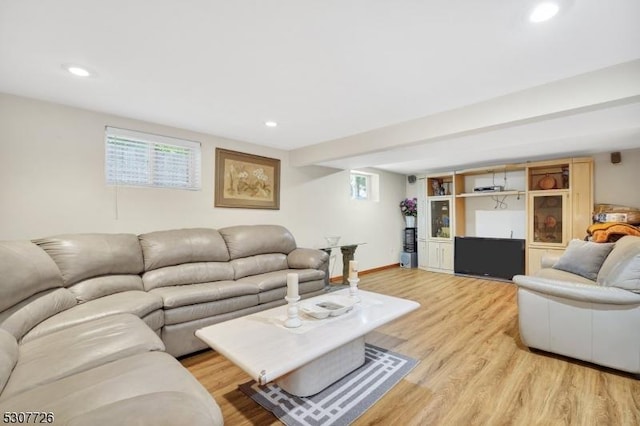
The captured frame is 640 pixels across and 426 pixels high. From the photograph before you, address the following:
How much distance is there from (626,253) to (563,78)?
4.65ft

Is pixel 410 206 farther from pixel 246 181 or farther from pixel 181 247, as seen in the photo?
pixel 181 247

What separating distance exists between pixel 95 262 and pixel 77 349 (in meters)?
1.14

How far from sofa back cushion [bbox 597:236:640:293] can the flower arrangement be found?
4089mm

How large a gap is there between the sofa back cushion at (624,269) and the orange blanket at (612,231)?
1.72 metres

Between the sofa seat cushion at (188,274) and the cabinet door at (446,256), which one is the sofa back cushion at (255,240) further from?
the cabinet door at (446,256)

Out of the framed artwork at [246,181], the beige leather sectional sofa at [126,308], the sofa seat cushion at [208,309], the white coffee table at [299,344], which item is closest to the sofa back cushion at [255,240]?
the beige leather sectional sofa at [126,308]

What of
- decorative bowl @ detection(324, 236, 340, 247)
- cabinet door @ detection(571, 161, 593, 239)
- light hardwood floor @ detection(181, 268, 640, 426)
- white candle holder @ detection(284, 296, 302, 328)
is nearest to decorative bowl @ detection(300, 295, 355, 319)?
white candle holder @ detection(284, 296, 302, 328)

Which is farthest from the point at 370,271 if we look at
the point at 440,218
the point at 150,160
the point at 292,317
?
the point at 150,160

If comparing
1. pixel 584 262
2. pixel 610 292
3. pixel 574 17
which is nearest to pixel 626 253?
pixel 610 292

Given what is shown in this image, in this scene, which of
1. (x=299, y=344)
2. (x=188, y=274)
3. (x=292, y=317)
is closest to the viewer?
(x=299, y=344)

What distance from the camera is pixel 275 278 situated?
10.2 ft

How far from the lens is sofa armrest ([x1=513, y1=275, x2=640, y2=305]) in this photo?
2.03 m

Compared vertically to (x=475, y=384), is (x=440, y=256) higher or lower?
higher

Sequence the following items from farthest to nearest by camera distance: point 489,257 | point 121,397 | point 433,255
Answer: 1. point 433,255
2. point 489,257
3. point 121,397
